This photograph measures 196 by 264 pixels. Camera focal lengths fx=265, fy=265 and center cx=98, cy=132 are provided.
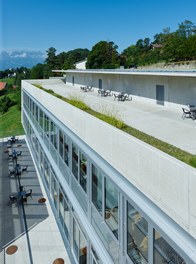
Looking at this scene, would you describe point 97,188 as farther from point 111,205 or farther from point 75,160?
point 75,160

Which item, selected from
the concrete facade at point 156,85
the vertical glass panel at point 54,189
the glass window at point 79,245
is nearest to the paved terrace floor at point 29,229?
the vertical glass panel at point 54,189

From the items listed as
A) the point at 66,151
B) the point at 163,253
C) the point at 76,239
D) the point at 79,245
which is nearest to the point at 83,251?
the point at 79,245

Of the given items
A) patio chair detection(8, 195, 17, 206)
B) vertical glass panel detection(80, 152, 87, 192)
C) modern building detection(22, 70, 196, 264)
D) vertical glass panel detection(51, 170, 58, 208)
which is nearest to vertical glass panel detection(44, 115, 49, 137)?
→ modern building detection(22, 70, 196, 264)

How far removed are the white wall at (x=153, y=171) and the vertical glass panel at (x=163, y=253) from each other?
0.45 metres

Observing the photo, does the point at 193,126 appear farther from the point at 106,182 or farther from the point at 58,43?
the point at 58,43

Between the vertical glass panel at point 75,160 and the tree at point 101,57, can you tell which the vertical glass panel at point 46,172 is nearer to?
the vertical glass panel at point 75,160

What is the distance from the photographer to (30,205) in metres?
14.7

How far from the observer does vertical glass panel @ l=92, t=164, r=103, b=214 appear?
695 centimetres

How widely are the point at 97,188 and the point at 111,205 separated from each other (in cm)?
105

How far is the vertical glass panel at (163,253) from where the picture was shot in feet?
12.3

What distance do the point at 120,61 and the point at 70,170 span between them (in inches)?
2522

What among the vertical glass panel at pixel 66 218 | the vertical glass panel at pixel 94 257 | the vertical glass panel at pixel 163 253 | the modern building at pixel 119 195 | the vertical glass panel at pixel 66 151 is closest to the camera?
the modern building at pixel 119 195

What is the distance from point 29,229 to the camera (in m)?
12.6

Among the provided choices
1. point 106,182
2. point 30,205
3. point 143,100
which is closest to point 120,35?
point 143,100
